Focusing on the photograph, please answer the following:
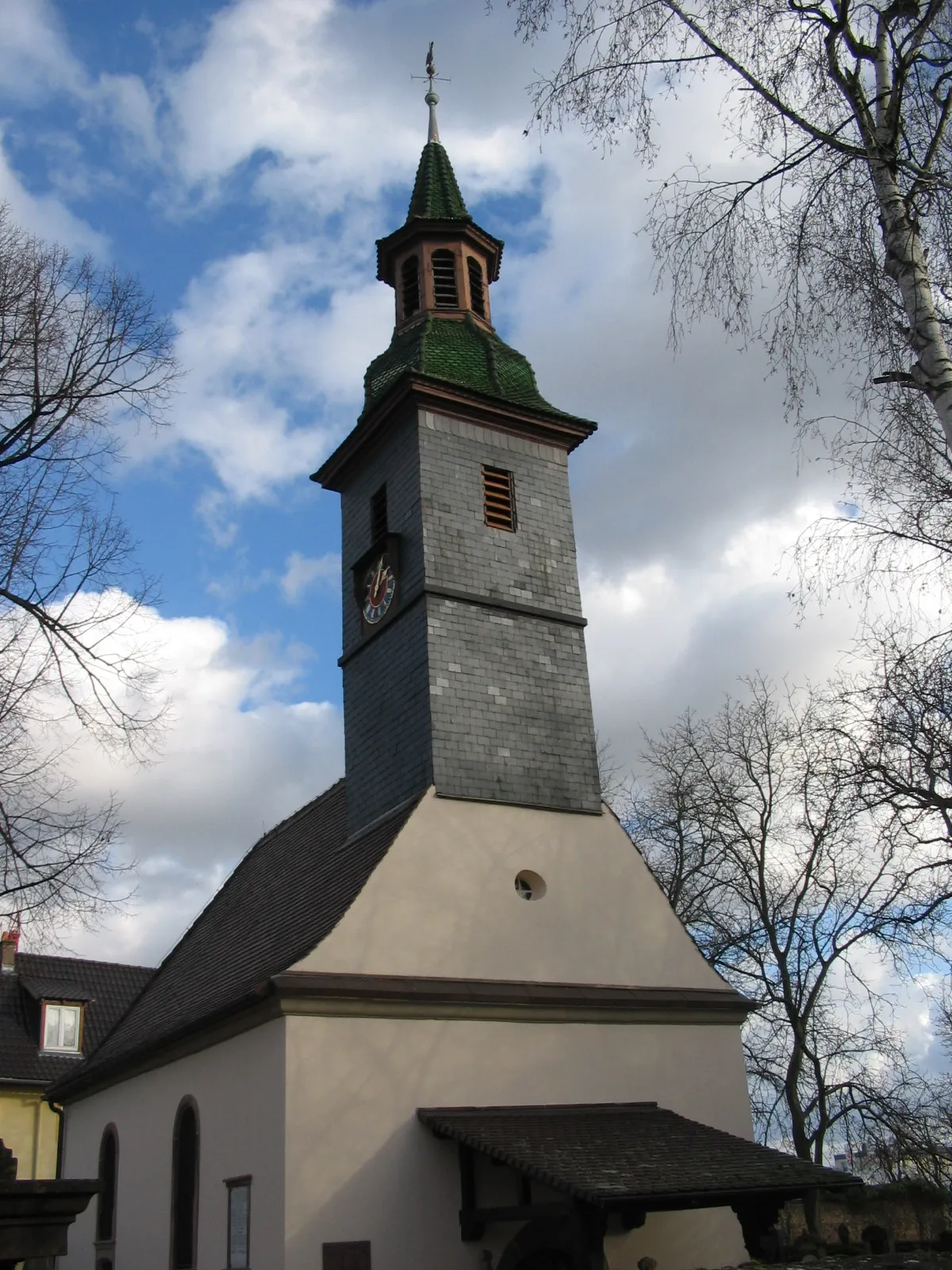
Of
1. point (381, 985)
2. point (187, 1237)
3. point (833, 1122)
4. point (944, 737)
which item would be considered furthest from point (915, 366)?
point (833, 1122)

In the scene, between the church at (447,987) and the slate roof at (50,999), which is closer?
the church at (447,987)

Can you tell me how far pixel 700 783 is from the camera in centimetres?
2627

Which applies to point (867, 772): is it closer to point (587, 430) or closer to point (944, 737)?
point (944, 737)

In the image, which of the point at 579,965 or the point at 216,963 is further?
the point at 216,963

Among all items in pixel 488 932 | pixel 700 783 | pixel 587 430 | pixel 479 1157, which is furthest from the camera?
pixel 700 783

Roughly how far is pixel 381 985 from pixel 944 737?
22.3 feet

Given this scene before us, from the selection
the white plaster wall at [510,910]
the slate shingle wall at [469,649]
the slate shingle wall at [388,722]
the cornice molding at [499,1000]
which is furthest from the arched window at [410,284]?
the cornice molding at [499,1000]

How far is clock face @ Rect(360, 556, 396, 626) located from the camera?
1817 centimetres

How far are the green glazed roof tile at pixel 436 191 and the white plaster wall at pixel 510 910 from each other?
11.9 meters

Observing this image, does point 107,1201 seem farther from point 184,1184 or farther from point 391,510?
point 391,510

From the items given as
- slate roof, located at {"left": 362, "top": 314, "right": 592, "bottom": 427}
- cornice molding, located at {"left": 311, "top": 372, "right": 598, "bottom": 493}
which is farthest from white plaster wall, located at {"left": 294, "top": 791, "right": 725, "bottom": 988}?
slate roof, located at {"left": 362, "top": 314, "right": 592, "bottom": 427}

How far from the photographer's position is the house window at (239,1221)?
1344 centimetres

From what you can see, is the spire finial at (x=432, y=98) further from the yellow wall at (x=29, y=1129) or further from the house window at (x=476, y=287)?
the yellow wall at (x=29, y=1129)

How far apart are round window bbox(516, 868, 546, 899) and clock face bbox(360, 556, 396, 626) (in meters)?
4.57
